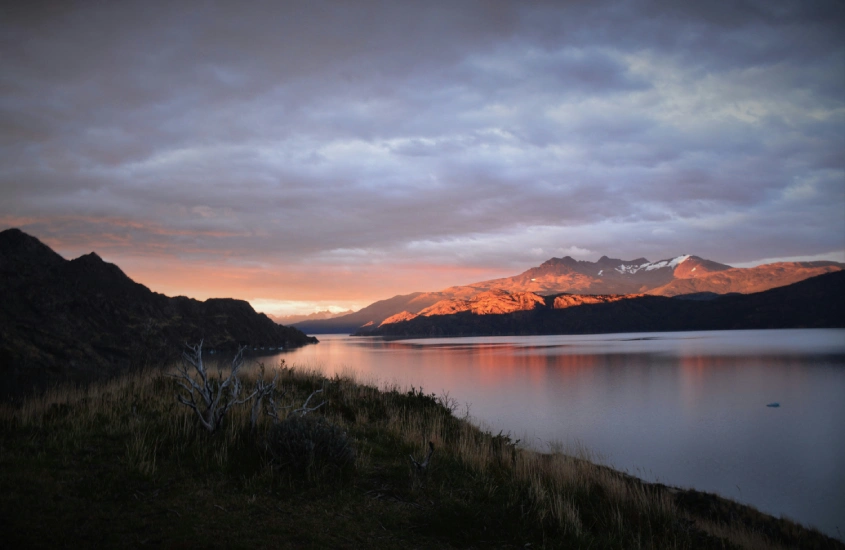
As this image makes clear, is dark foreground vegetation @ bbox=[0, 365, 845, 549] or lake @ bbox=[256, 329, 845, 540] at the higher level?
dark foreground vegetation @ bbox=[0, 365, 845, 549]

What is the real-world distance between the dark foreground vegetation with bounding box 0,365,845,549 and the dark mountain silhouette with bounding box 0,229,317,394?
→ 18.6m

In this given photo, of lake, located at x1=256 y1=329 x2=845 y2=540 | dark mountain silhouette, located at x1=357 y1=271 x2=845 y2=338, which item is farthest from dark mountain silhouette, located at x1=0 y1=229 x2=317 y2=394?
dark mountain silhouette, located at x1=357 y1=271 x2=845 y2=338

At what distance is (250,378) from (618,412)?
17.2 m

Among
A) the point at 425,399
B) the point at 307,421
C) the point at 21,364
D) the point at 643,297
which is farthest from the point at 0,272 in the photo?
the point at 643,297

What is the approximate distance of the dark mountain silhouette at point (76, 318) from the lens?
106ft

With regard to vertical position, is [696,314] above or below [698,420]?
above

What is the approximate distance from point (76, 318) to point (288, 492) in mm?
51415

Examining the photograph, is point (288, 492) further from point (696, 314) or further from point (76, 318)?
point (696, 314)

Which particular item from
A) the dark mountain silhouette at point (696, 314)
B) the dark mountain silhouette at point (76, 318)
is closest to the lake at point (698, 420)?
the dark mountain silhouette at point (76, 318)

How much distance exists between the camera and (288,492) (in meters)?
5.59

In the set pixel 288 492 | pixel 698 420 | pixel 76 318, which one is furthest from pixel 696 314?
pixel 288 492

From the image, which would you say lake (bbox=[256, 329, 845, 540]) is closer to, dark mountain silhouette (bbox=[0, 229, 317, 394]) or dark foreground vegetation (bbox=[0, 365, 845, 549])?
dark foreground vegetation (bbox=[0, 365, 845, 549])

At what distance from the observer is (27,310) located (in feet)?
136

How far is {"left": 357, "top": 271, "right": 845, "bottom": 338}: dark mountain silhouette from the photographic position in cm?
13825
